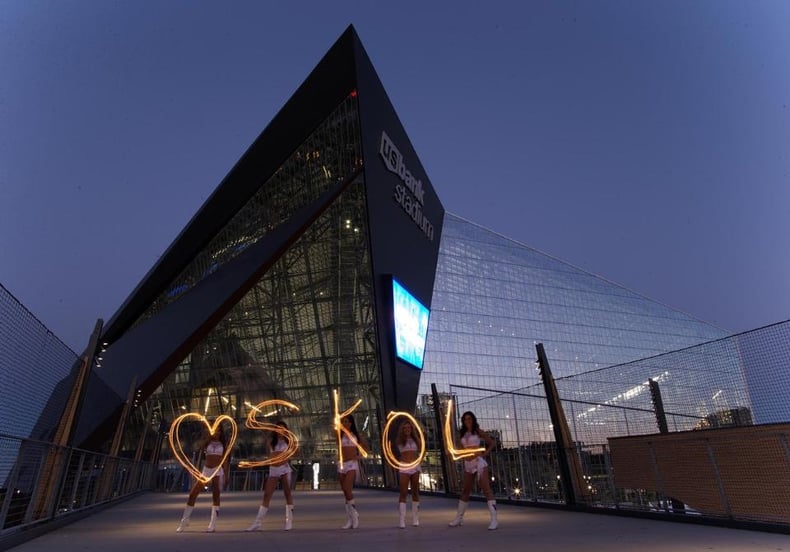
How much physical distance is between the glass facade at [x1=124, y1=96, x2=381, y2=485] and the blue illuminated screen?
2.44 meters

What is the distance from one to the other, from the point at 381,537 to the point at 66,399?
24.8 ft

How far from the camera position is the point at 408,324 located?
31.7 meters

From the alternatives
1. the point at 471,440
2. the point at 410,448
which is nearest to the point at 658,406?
the point at 471,440

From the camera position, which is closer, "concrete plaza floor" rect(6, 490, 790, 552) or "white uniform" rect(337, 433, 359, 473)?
"concrete plaza floor" rect(6, 490, 790, 552)

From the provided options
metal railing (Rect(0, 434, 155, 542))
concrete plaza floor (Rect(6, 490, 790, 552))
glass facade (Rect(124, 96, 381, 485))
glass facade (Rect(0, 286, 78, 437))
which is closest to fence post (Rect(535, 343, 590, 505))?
concrete plaza floor (Rect(6, 490, 790, 552))

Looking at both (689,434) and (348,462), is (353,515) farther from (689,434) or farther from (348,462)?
(689,434)

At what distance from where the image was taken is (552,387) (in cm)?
1120

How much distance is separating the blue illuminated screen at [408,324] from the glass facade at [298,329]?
2.44m

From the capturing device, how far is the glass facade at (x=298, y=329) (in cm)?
3328

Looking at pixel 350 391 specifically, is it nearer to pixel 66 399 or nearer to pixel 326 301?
pixel 326 301

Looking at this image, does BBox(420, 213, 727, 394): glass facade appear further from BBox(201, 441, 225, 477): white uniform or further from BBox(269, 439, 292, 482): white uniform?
BBox(201, 441, 225, 477): white uniform

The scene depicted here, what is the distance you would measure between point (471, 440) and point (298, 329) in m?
30.4

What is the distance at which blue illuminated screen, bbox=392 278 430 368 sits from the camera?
1173 inches

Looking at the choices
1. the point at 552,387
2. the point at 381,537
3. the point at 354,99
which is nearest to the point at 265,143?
the point at 354,99
